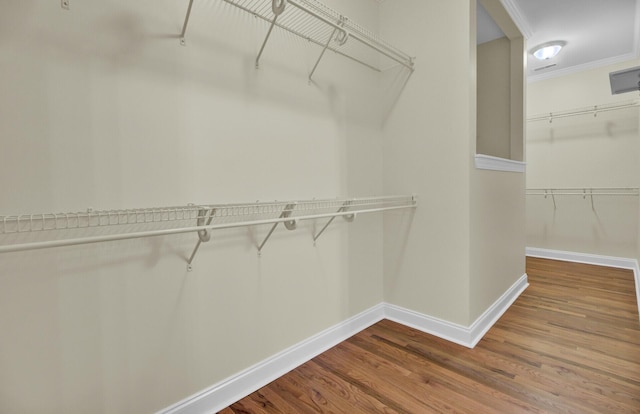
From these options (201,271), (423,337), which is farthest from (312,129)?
(423,337)

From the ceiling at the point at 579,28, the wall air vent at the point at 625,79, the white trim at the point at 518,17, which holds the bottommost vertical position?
the wall air vent at the point at 625,79

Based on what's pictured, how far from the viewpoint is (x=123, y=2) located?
1.07 metres

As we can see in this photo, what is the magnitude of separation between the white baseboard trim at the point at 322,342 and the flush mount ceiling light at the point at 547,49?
94.0 inches

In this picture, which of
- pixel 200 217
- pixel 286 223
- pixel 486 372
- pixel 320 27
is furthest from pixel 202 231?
pixel 486 372

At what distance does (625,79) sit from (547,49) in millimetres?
1562

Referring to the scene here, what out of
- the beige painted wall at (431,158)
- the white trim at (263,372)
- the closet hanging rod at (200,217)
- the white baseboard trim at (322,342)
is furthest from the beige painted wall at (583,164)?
the white trim at (263,372)

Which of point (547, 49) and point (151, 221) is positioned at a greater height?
point (547, 49)

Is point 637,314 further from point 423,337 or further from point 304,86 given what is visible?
point 304,86

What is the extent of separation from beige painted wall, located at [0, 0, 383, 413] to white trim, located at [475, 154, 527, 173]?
1014 mm

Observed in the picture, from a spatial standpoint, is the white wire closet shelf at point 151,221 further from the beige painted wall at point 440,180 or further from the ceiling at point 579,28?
the ceiling at point 579,28

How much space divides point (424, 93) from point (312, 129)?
0.82 metres

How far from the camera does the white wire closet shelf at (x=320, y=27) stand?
1312 millimetres

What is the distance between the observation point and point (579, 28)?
286cm

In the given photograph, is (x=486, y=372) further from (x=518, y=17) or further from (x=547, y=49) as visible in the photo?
(x=547, y=49)
